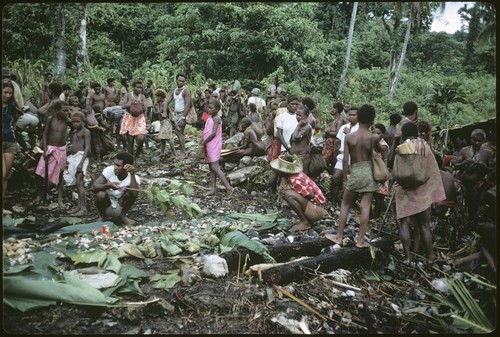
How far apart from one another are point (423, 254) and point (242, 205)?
3.11 m

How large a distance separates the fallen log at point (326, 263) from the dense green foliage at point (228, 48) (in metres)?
11.1

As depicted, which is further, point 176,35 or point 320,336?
point 176,35

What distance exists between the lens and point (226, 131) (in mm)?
12102

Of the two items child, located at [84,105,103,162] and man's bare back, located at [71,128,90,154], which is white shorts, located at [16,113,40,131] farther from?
man's bare back, located at [71,128,90,154]

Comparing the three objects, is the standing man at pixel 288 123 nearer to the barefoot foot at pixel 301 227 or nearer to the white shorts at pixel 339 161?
the white shorts at pixel 339 161

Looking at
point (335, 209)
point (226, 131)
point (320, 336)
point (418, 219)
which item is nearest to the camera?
point (320, 336)

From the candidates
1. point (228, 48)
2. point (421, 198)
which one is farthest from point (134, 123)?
point (228, 48)

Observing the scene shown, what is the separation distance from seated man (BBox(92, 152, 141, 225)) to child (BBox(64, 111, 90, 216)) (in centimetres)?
74

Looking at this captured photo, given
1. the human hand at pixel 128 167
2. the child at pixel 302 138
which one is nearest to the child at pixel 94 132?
the human hand at pixel 128 167

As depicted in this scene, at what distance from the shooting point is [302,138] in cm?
659

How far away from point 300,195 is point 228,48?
49.6 ft

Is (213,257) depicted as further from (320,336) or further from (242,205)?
(242,205)

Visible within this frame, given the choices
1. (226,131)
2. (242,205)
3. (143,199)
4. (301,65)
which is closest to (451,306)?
(242,205)

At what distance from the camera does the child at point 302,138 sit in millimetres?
6488
